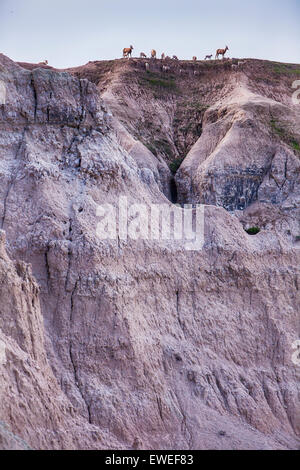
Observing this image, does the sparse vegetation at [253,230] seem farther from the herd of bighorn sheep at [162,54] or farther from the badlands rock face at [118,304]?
the herd of bighorn sheep at [162,54]

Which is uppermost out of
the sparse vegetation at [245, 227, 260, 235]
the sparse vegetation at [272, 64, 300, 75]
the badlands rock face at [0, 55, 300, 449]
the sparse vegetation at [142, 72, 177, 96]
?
the sparse vegetation at [272, 64, 300, 75]

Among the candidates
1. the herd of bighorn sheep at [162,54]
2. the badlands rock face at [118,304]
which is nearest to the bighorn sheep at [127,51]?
the herd of bighorn sheep at [162,54]

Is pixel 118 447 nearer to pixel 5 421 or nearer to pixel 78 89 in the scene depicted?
pixel 5 421

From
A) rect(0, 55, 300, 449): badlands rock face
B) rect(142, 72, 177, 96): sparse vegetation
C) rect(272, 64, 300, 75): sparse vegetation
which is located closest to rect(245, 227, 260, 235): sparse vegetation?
rect(0, 55, 300, 449): badlands rock face

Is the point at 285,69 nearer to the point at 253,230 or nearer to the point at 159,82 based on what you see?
the point at 159,82

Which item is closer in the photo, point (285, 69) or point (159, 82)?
point (159, 82)

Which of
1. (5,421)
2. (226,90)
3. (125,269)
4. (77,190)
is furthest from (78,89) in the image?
(226,90)

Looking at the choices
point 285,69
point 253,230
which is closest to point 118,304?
point 253,230

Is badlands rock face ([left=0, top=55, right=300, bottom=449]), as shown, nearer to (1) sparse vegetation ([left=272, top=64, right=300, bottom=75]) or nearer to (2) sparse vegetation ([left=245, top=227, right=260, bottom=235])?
(2) sparse vegetation ([left=245, top=227, right=260, bottom=235])
